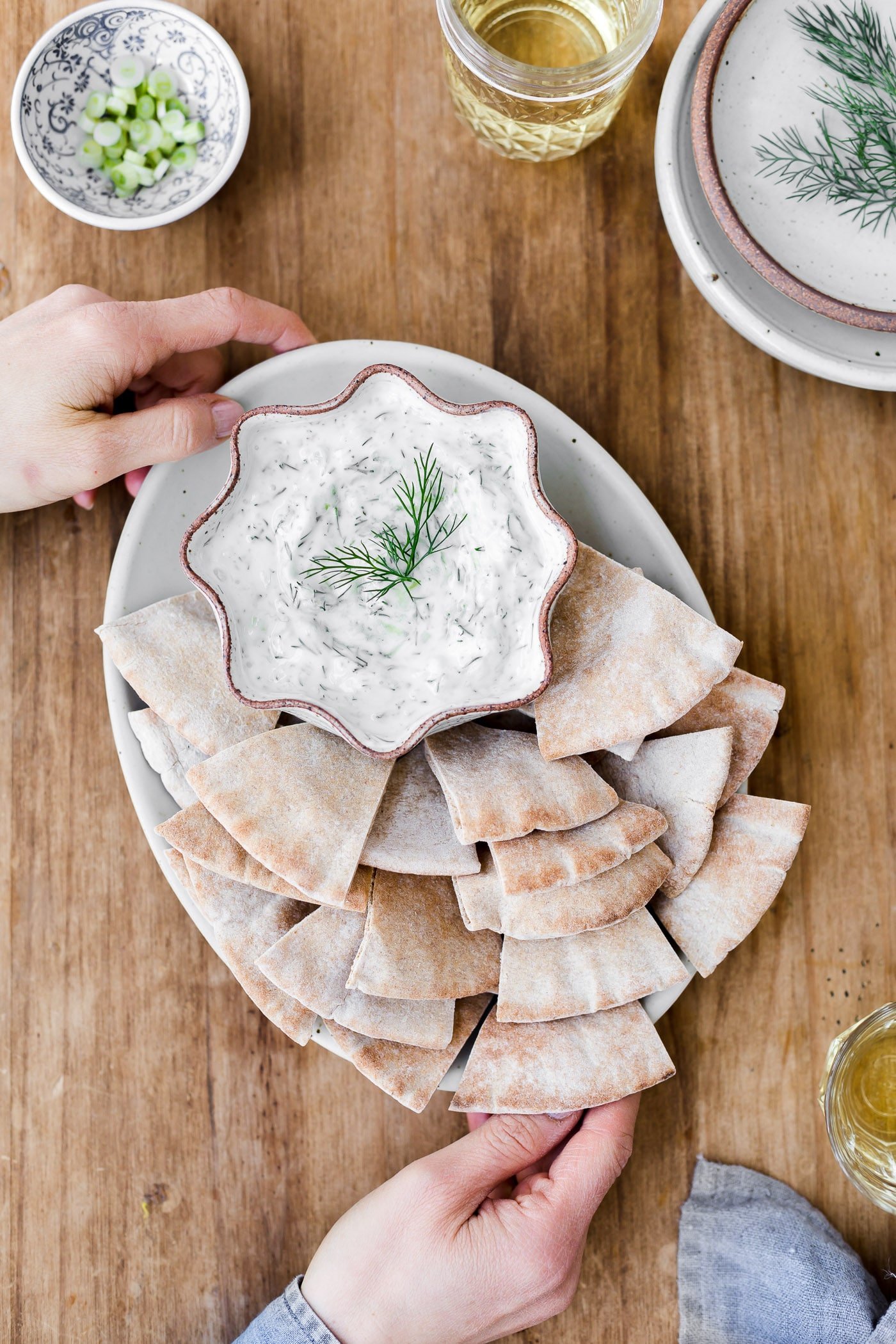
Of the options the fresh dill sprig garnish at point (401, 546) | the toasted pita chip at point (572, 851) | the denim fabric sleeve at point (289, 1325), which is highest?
the fresh dill sprig garnish at point (401, 546)

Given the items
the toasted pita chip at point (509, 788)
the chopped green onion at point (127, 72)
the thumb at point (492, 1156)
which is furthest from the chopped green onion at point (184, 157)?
the thumb at point (492, 1156)

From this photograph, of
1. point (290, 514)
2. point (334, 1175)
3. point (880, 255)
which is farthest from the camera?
point (334, 1175)

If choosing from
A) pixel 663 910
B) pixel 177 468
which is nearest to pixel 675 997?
pixel 663 910

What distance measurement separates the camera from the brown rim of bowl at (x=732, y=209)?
5.11 ft

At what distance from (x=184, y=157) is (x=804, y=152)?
0.99 metres

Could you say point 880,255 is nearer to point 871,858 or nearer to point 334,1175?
point 871,858

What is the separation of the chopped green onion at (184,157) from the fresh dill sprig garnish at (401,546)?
72 cm

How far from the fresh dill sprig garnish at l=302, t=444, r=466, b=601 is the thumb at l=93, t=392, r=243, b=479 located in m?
0.28

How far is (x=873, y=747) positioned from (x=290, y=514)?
3.42 ft

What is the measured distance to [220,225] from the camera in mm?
1783

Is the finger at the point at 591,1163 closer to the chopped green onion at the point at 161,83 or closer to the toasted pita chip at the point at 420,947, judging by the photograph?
the toasted pita chip at the point at 420,947

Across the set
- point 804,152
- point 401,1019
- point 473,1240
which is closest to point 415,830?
point 401,1019

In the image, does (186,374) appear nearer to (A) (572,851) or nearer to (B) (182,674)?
(B) (182,674)

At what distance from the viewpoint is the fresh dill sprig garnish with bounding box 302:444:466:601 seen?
1451 mm
